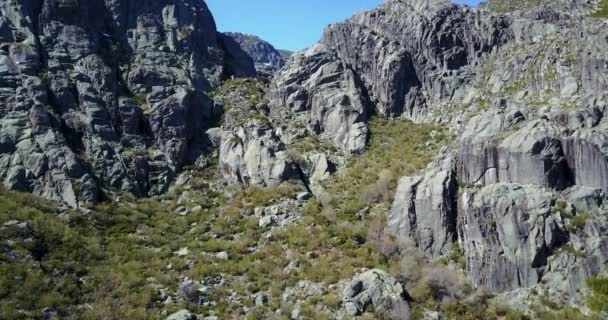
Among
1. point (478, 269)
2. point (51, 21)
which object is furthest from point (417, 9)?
point (51, 21)

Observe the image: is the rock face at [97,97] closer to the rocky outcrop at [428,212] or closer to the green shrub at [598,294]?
the rocky outcrop at [428,212]

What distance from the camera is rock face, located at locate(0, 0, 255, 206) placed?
4091 centimetres

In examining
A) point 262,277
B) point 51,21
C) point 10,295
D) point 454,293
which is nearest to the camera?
point 10,295

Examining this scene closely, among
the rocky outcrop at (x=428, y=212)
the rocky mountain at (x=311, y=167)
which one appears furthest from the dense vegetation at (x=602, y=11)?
the rocky outcrop at (x=428, y=212)

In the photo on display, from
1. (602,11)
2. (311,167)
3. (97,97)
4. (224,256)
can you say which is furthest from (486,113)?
(602,11)

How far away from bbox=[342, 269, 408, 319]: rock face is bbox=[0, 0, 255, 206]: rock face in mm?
25288

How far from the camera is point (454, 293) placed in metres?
29.4

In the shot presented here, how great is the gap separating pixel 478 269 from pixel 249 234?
18729mm

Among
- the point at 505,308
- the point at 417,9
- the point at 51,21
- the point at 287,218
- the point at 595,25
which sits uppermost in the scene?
the point at 417,9

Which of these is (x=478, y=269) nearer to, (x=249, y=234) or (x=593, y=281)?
(x=593, y=281)

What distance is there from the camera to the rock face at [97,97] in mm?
40906

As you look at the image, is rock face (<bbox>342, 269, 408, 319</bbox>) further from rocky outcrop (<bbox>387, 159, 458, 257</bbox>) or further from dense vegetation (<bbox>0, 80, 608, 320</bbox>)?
rocky outcrop (<bbox>387, 159, 458, 257</bbox>)

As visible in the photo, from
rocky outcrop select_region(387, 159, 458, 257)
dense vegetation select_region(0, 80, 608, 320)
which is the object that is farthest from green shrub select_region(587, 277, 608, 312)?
rocky outcrop select_region(387, 159, 458, 257)

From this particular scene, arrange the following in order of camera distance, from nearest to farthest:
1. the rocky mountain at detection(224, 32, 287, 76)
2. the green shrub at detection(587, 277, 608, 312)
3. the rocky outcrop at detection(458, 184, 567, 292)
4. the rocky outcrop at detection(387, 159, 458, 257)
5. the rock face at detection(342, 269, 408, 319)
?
the green shrub at detection(587, 277, 608, 312)
the rock face at detection(342, 269, 408, 319)
the rocky outcrop at detection(458, 184, 567, 292)
the rocky outcrop at detection(387, 159, 458, 257)
the rocky mountain at detection(224, 32, 287, 76)
